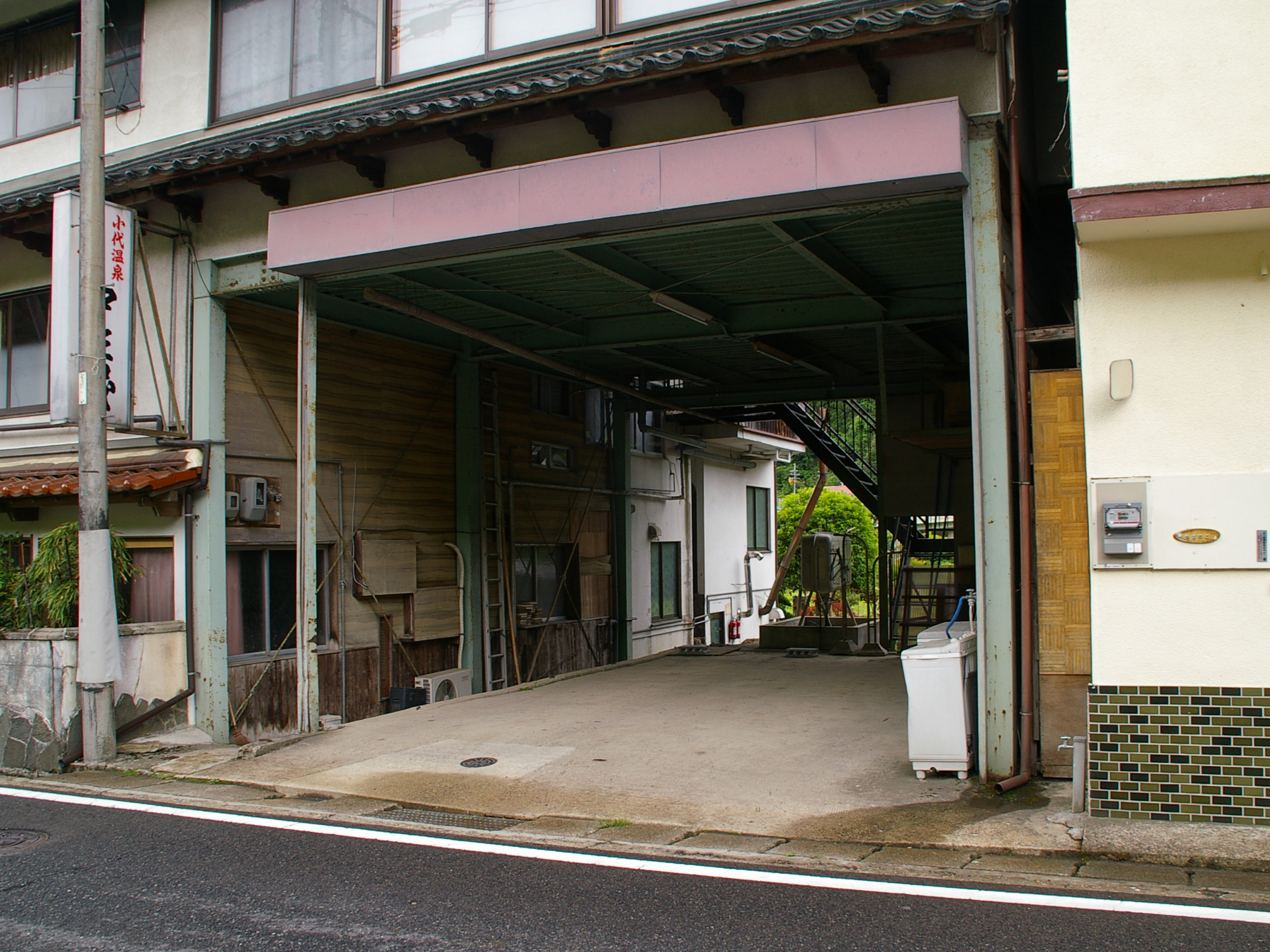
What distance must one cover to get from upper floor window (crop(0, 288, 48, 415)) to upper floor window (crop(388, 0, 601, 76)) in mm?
5082

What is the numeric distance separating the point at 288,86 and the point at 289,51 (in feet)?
1.36

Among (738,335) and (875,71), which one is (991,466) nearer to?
(875,71)

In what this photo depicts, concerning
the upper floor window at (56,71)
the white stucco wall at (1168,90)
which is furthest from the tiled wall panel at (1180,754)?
the upper floor window at (56,71)

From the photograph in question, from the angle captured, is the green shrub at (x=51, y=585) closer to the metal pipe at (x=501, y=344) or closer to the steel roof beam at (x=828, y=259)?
the metal pipe at (x=501, y=344)

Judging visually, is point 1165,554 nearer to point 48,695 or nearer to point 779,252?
point 779,252

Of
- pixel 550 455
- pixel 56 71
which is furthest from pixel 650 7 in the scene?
pixel 56 71

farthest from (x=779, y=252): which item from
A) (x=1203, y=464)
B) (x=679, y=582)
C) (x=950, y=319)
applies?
(x=679, y=582)

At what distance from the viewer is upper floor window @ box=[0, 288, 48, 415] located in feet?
37.5

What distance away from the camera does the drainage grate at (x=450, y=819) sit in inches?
241

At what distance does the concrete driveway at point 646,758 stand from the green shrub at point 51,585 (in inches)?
86.4

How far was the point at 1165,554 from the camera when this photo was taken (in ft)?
18.7

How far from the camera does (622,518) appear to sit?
18156 mm

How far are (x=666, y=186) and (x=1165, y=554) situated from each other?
4261mm

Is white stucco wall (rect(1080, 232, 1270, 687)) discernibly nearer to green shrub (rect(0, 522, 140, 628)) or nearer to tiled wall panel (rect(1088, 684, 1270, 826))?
tiled wall panel (rect(1088, 684, 1270, 826))
